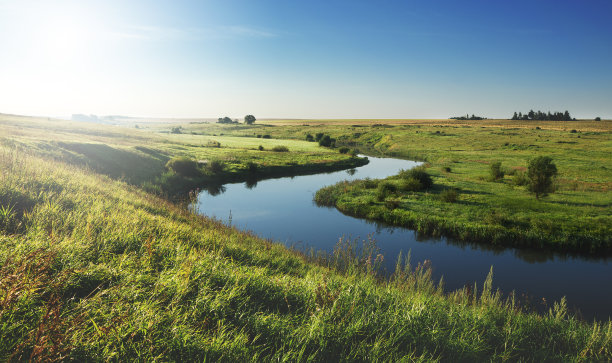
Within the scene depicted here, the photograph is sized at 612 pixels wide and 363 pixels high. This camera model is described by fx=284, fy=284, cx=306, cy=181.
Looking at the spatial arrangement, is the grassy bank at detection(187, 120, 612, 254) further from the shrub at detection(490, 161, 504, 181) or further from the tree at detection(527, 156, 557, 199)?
the tree at detection(527, 156, 557, 199)

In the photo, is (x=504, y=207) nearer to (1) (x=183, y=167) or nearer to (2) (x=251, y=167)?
(2) (x=251, y=167)

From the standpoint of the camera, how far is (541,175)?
966 inches

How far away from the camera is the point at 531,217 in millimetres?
20078

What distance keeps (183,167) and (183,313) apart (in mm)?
34254

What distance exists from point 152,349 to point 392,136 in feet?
345

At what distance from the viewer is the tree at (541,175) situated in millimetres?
24500

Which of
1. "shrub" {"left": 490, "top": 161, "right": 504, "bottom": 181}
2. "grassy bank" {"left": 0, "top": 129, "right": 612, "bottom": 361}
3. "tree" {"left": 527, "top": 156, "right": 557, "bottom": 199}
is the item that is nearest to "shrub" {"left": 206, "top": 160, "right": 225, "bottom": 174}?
"grassy bank" {"left": 0, "top": 129, "right": 612, "bottom": 361}

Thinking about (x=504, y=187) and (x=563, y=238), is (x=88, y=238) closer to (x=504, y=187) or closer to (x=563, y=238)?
(x=563, y=238)

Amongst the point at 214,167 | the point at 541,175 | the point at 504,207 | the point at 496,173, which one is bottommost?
the point at 504,207

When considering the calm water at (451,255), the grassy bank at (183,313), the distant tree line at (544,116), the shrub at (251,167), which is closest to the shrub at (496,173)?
the calm water at (451,255)

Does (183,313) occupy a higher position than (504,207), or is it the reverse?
(183,313)

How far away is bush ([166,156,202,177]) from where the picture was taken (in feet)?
114

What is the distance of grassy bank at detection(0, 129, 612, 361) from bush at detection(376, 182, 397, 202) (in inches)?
764

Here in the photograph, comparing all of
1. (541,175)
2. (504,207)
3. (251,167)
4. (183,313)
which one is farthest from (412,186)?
(183,313)
